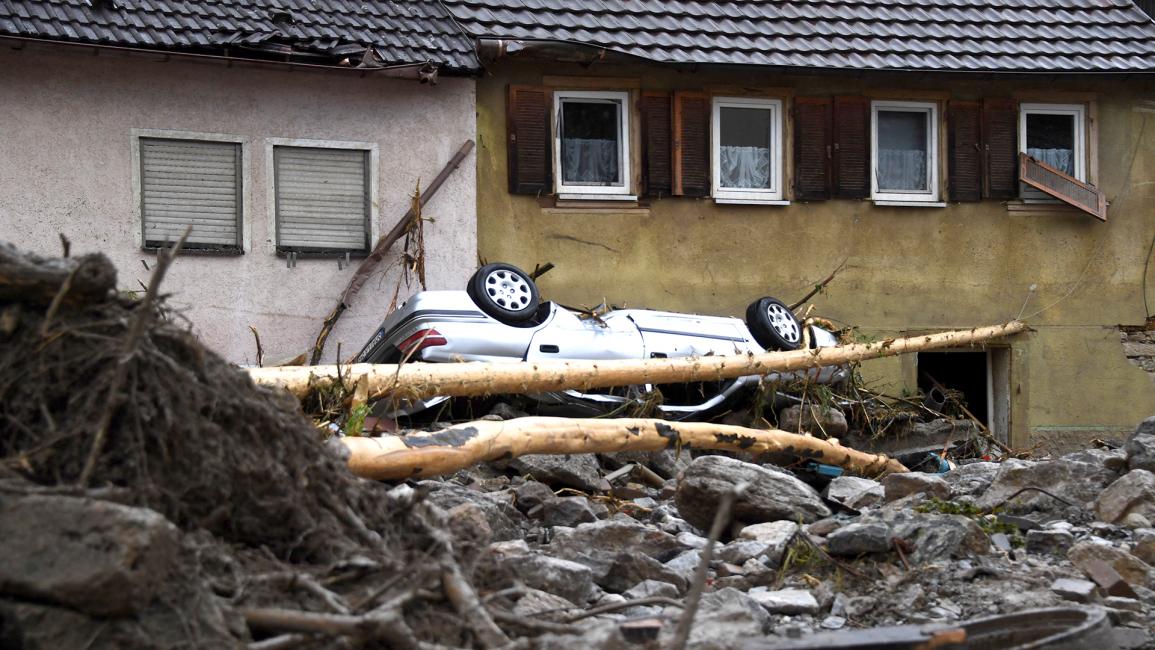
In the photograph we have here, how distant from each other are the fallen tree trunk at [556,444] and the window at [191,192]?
224 inches

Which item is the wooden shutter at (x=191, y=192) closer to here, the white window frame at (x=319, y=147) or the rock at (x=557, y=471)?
the white window frame at (x=319, y=147)

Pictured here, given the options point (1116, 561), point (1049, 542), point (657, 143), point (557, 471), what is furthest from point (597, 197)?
point (1116, 561)

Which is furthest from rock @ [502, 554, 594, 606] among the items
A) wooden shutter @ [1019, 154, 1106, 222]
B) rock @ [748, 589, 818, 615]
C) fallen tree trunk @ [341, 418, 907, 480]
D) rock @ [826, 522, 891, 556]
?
wooden shutter @ [1019, 154, 1106, 222]

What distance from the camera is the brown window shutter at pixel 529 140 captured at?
594 inches

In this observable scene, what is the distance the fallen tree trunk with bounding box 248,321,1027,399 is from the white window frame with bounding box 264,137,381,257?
392cm

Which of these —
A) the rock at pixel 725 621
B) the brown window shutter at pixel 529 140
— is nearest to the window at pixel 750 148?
the brown window shutter at pixel 529 140

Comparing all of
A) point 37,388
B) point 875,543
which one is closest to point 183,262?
point 875,543

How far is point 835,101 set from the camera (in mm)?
16250

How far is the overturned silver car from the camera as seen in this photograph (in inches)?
462

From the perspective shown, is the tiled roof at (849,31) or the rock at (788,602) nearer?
the rock at (788,602)

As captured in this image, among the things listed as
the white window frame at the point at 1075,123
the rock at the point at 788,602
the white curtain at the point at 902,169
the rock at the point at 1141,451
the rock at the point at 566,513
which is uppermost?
the white window frame at the point at 1075,123

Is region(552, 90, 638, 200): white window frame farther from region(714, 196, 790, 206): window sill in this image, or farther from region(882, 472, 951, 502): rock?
region(882, 472, 951, 502): rock

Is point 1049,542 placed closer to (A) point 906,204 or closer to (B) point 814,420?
(B) point 814,420

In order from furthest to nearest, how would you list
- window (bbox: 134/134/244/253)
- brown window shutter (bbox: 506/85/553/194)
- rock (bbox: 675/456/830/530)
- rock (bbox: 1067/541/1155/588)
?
brown window shutter (bbox: 506/85/553/194), window (bbox: 134/134/244/253), rock (bbox: 675/456/830/530), rock (bbox: 1067/541/1155/588)
